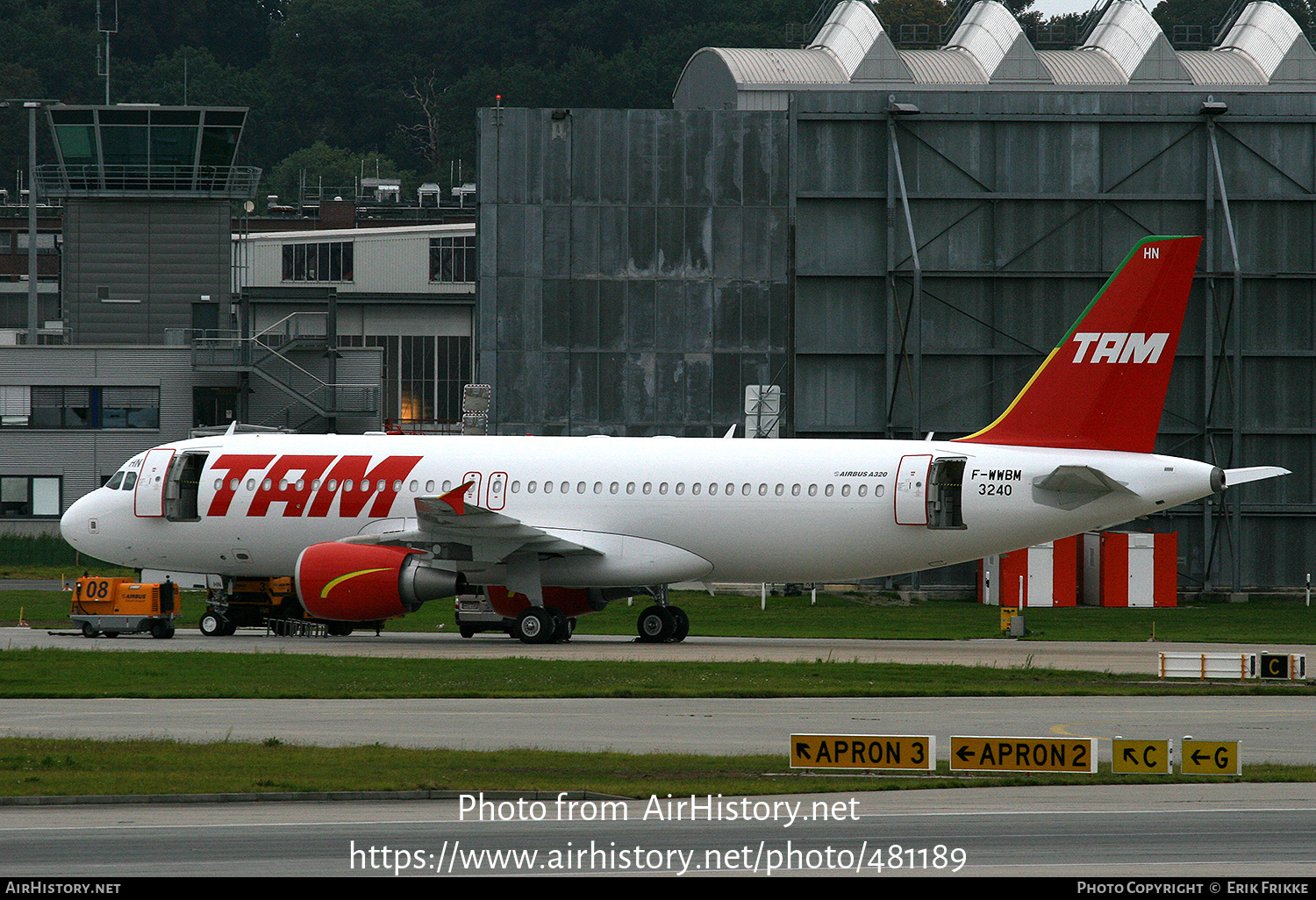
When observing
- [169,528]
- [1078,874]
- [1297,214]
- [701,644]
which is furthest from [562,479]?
[1297,214]

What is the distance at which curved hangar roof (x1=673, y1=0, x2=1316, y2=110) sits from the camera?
9319 cm

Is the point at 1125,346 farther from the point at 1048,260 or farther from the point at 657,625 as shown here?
the point at 1048,260

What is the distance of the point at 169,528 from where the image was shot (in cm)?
3741

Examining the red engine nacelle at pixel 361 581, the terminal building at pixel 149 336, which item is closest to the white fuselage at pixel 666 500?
the red engine nacelle at pixel 361 581

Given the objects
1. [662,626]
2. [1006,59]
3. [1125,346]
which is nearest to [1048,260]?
[1125,346]

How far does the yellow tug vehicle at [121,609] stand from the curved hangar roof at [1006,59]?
194 feet

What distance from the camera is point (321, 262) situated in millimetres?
111188

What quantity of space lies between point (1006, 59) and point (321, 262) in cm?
4685

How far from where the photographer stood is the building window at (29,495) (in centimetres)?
6612

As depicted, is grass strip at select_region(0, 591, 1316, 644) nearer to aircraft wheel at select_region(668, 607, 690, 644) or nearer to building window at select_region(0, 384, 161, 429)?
aircraft wheel at select_region(668, 607, 690, 644)

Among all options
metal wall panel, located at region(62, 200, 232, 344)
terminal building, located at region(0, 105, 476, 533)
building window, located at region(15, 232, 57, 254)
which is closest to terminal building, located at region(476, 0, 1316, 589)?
terminal building, located at region(0, 105, 476, 533)

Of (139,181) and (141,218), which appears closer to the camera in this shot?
(139,181)

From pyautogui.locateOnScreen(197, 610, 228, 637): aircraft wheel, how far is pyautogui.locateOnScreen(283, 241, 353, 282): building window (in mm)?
76162

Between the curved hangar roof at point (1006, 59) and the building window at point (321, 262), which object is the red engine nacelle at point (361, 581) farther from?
the building window at point (321, 262)
